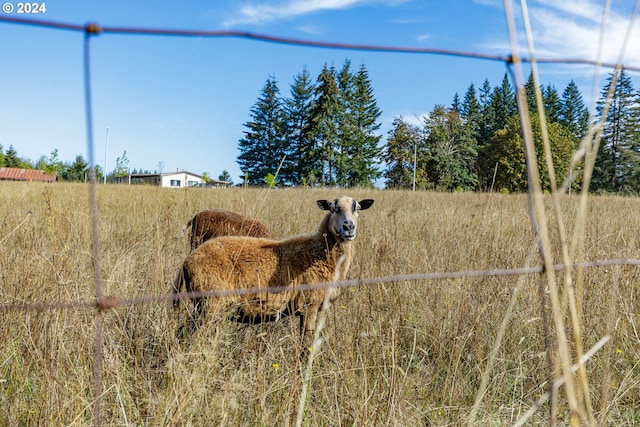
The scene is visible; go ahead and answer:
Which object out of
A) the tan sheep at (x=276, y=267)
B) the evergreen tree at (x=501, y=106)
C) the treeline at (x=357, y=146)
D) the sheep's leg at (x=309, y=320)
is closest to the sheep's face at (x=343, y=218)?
the tan sheep at (x=276, y=267)

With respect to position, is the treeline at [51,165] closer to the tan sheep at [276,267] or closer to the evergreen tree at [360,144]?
the evergreen tree at [360,144]

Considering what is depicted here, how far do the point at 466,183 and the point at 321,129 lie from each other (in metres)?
14.9

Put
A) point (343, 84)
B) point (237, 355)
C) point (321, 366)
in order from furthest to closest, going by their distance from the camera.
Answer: point (343, 84) → point (237, 355) → point (321, 366)

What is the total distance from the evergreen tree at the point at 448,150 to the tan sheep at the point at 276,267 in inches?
1223

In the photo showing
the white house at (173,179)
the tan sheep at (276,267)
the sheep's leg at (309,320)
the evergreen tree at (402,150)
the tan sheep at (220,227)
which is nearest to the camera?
the tan sheep at (276,267)

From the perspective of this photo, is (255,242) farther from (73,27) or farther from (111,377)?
(73,27)

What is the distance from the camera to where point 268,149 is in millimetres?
43438

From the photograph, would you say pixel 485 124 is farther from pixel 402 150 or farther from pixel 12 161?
pixel 12 161

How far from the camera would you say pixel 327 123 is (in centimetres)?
3788

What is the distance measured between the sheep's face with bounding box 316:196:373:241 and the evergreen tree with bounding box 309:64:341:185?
1261 inches

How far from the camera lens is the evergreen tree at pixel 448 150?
37.0m

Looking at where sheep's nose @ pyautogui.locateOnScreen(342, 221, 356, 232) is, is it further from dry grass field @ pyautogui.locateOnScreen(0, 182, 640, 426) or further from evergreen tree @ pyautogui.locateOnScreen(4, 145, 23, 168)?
evergreen tree @ pyautogui.locateOnScreen(4, 145, 23, 168)

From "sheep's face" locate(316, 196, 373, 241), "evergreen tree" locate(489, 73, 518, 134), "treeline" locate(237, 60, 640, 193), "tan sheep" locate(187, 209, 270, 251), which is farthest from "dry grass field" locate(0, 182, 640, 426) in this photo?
"evergreen tree" locate(489, 73, 518, 134)

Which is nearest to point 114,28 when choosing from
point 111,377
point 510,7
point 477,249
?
point 510,7
